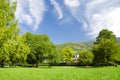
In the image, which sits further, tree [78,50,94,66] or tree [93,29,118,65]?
tree [78,50,94,66]

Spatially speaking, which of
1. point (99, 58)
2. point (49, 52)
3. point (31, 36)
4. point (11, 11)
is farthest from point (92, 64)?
point (11, 11)

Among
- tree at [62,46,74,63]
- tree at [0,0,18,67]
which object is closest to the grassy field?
tree at [0,0,18,67]

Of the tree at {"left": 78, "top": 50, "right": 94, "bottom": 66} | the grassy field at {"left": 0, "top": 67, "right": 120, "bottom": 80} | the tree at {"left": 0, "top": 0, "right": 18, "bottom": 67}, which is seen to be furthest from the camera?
the tree at {"left": 78, "top": 50, "right": 94, "bottom": 66}

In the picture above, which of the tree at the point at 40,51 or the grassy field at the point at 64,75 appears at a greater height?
→ the tree at the point at 40,51

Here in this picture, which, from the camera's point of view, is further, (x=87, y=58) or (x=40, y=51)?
(x=40, y=51)

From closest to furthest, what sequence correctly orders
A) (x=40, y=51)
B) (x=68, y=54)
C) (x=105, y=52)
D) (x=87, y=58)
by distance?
1. (x=105, y=52)
2. (x=87, y=58)
3. (x=40, y=51)
4. (x=68, y=54)

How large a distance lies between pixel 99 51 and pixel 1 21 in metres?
61.3

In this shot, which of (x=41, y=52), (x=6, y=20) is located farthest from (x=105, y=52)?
(x=6, y=20)

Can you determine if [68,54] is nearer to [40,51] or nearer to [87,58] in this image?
[87,58]

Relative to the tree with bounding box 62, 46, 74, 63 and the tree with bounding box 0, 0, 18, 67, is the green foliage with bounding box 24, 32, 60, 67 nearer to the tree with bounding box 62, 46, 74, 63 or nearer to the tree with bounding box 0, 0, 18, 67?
the tree with bounding box 62, 46, 74, 63

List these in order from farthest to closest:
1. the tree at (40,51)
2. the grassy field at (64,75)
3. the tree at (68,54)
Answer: the tree at (68,54) < the tree at (40,51) < the grassy field at (64,75)

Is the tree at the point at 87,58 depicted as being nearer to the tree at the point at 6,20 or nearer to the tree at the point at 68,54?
the tree at the point at 68,54

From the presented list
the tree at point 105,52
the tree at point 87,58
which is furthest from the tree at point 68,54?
the tree at point 105,52

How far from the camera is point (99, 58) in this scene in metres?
83.6
